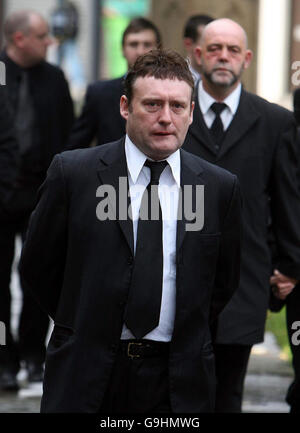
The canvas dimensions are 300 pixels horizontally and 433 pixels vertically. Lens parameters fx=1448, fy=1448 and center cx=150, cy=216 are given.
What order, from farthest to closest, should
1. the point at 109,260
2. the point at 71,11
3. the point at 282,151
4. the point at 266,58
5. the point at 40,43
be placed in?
the point at 71,11 < the point at 266,58 < the point at 40,43 < the point at 282,151 < the point at 109,260

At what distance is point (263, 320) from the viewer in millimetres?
7293

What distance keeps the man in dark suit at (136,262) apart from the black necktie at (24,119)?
413cm

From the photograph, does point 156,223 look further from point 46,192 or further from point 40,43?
point 40,43

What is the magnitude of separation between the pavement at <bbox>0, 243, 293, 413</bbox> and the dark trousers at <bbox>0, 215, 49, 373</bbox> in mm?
193

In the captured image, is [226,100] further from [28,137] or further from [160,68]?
[28,137]

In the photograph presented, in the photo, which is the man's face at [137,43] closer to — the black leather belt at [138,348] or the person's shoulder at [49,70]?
the person's shoulder at [49,70]

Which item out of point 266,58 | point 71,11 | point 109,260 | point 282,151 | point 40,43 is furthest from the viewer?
point 71,11

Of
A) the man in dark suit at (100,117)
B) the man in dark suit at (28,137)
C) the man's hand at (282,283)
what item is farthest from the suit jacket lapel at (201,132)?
the man in dark suit at (28,137)

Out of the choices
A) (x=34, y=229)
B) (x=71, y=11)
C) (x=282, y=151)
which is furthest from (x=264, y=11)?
(x=34, y=229)

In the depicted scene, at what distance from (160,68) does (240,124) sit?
198 cm

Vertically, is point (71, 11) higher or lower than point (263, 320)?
higher

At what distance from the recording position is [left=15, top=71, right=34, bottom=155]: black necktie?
9508 millimetres

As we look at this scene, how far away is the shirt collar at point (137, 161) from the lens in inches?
210

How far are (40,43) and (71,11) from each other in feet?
46.1
